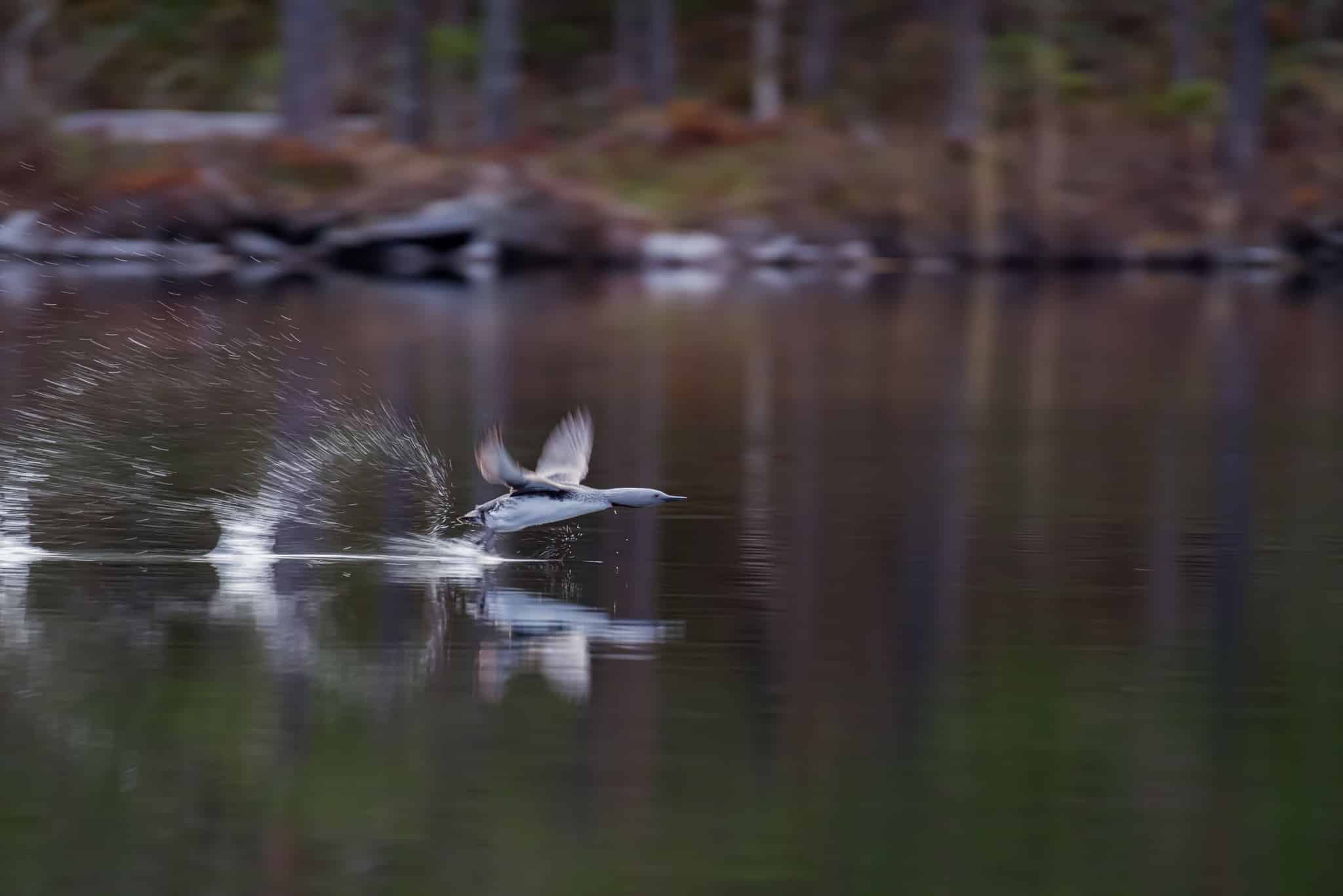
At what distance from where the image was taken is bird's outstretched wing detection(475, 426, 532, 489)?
9.30 metres

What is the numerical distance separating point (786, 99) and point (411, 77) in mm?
20845

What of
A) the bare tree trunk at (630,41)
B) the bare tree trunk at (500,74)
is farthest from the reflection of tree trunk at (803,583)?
the bare tree trunk at (630,41)

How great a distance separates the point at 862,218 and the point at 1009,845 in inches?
1605

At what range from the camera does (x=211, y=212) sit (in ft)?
127

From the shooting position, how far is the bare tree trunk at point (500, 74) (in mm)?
45125

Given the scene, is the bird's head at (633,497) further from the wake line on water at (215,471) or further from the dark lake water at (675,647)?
the wake line on water at (215,471)

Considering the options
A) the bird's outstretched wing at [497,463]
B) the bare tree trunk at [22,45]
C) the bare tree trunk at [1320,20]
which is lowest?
the bird's outstretched wing at [497,463]

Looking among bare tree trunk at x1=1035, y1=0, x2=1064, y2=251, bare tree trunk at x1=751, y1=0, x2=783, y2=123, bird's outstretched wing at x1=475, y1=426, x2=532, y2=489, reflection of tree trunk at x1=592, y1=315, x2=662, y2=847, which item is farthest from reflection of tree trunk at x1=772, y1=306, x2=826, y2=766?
bare tree trunk at x1=751, y1=0, x2=783, y2=123

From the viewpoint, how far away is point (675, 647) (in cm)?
839

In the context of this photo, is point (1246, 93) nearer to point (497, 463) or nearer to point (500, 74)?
point (500, 74)

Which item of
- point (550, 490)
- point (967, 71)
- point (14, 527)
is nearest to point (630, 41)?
point (967, 71)

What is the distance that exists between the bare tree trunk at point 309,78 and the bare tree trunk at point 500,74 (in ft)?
11.5

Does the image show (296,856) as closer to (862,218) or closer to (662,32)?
(862,218)

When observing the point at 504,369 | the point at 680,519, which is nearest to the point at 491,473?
the point at 680,519
